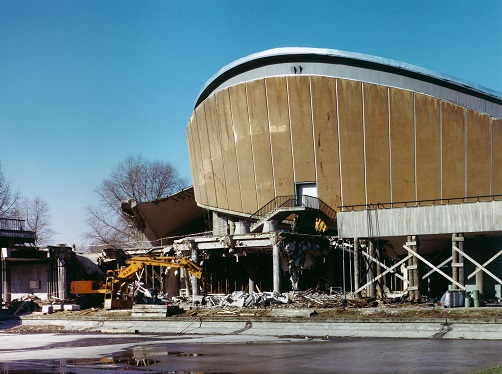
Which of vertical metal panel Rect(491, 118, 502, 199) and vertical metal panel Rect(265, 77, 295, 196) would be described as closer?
vertical metal panel Rect(491, 118, 502, 199)

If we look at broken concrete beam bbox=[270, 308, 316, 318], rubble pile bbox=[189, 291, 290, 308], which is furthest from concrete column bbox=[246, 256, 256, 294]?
broken concrete beam bbox=[270, 308, 316, 318]

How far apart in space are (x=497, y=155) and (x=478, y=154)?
1.14 metres

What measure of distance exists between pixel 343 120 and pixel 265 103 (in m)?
6.64

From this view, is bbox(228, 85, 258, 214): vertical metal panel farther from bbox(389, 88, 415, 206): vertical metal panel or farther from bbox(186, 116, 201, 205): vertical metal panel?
bbox(389, 88, 415, 206): vertical metal panel

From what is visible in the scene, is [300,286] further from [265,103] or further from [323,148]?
[265,103]

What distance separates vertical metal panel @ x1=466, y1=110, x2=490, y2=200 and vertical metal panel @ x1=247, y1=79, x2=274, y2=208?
14.4 metres

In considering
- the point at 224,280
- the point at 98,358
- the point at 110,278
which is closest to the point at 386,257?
the point at 224,280

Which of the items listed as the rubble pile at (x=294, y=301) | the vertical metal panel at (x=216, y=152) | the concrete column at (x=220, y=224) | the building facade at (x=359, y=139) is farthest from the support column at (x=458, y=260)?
the concrete column at (x=220, y=224)

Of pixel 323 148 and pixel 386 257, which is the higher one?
pixel 323 148

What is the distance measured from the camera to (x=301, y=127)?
51406 millimetres

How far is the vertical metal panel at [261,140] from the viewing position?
5345 cm

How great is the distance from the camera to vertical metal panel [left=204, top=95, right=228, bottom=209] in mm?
58344

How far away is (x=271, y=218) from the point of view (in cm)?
5072

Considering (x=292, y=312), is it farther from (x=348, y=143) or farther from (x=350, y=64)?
(x=350, y=64)
